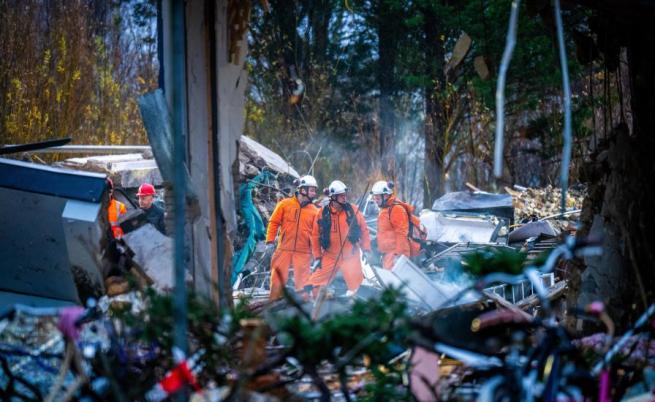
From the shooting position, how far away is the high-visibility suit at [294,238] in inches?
522

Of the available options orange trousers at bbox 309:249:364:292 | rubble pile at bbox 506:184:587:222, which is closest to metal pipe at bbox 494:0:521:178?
orange trousers at bbox 309:249:364:292

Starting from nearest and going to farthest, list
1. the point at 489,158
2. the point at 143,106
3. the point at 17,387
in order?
the point at 17,387 → the point at 143,106 → the point at 489,158

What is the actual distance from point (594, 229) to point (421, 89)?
2174 cm

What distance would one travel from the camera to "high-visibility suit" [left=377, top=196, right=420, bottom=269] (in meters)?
13.7

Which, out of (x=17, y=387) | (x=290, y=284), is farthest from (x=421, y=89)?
(x=17, y=387)

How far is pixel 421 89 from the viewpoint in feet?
89.0

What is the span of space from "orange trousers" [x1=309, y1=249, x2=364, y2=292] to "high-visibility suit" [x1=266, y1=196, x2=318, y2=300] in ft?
0.64

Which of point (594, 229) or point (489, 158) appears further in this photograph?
point (489, 158)

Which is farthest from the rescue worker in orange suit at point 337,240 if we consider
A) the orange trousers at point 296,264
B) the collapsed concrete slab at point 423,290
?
the collapsed concrete slab at point 423,290

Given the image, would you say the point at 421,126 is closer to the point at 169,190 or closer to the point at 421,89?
the point at 421,89

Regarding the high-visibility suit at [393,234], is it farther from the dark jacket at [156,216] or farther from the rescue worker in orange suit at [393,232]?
the dark jacket at [156,216]

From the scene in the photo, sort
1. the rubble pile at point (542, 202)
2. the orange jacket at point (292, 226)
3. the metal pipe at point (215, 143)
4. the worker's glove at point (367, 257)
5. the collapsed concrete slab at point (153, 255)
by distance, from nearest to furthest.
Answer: the collapsed concrete slab at point (153, 255), the metal pipe at point (215, 143), the orange jacket at point (292, 226), the worker's glove at point (367, 257), the rubble pile at point (542, 202)

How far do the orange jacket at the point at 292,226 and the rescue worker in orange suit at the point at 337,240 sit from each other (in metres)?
0.16

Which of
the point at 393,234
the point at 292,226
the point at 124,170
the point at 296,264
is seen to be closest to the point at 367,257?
the point at 393,234
